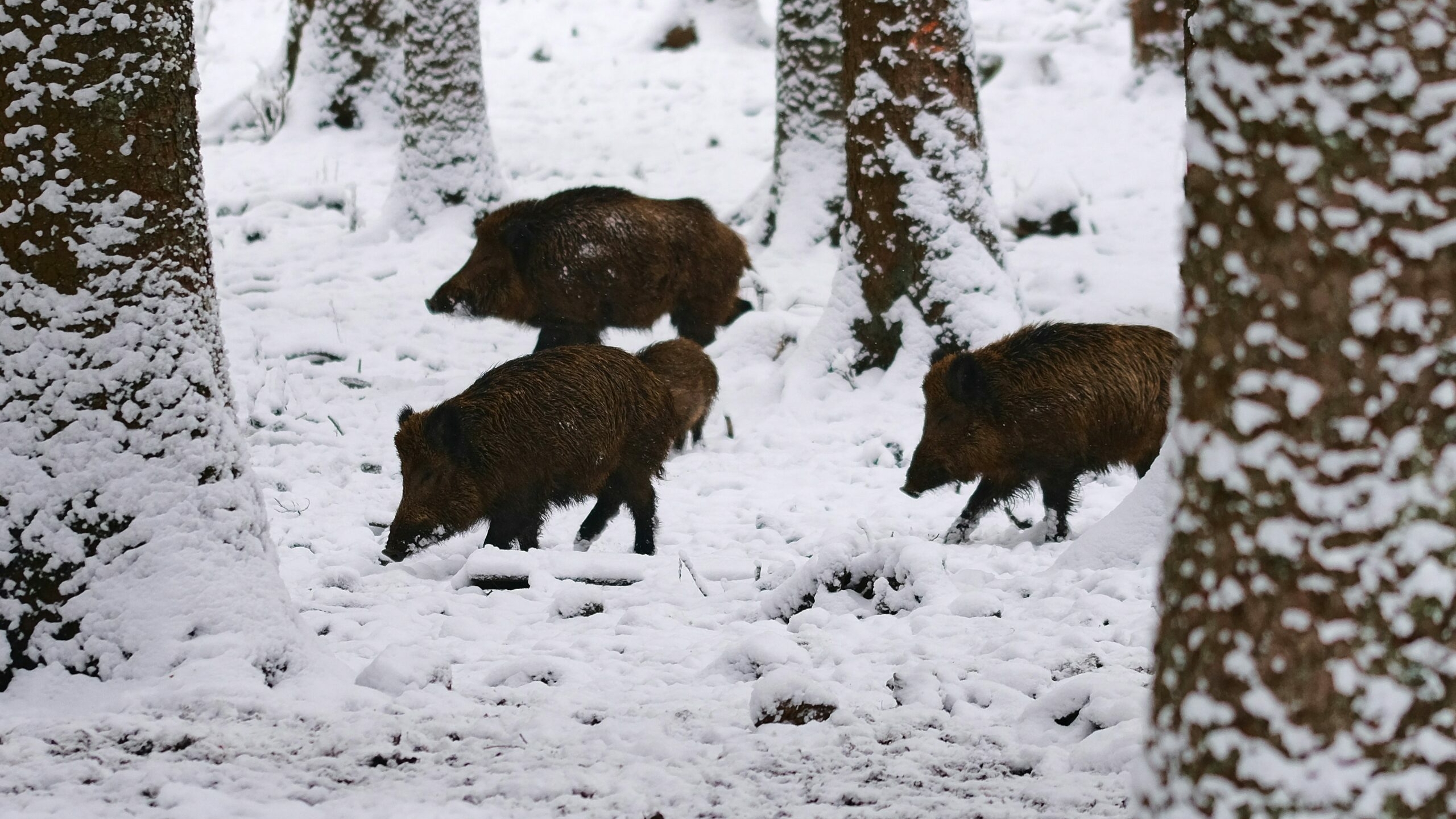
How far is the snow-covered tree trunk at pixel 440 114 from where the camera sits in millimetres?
11938

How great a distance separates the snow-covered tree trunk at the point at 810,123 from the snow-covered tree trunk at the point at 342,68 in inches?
200

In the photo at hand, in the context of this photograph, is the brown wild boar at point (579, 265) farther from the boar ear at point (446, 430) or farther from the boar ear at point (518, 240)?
the boar ear at point (446, 430)

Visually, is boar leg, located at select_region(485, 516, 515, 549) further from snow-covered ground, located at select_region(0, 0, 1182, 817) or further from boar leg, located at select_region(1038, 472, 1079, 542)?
boar leg, located at select_region(1038, 472, 1079, 542)

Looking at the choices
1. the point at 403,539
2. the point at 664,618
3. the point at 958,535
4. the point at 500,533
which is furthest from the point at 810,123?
the point at 664,618

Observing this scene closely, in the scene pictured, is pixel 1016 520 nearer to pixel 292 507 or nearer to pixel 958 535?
pixel 958 535

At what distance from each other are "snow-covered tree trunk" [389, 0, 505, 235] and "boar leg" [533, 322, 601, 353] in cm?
311

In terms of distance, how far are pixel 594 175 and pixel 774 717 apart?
11653 mm

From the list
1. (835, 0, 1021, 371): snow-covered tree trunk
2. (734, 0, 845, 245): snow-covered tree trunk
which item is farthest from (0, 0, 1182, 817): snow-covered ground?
(835, 0, 1021, 371): snow-covered tree trunk

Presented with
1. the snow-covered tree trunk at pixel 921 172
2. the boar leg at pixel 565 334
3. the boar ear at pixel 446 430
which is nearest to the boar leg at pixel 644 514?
the boar ear at pixel 446 430

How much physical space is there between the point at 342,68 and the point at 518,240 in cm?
729

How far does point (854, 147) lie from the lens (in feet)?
28.8

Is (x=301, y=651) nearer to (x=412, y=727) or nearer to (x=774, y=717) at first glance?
(x=412, y=727)

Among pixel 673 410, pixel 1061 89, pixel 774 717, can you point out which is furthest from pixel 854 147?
pixel 1061 89

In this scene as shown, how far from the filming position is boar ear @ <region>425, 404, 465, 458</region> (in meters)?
6.06
